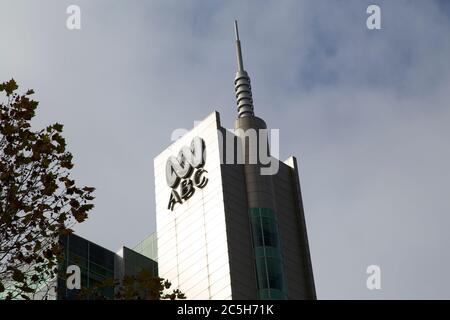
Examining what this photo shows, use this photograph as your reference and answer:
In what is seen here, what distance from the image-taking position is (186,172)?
91.5 metres

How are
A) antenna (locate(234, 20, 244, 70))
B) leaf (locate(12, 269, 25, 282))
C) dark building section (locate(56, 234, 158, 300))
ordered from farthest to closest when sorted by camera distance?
1. antenna (locate(234, 20, 244, 70))
2. dark building section (locate(56, 234, 158, 300))
3. leaf (locate(12, 269, 25, 282))

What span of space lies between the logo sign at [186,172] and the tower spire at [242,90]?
331 inches

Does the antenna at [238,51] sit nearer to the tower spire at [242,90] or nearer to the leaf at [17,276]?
the tower spire at [242,90]

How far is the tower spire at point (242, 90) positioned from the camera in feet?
324

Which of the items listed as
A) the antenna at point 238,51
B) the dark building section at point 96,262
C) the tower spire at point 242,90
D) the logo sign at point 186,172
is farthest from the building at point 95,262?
the antenna at point 238,51

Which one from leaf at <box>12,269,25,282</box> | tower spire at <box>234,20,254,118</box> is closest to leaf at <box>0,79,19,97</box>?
leaf at <box>12,269,25,282</box>

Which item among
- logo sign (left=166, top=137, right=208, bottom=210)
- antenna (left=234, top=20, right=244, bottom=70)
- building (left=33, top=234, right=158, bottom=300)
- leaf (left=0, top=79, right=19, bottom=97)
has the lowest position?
leaf (left=0, top=79, right=19, bottom=97)

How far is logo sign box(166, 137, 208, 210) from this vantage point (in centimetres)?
9038

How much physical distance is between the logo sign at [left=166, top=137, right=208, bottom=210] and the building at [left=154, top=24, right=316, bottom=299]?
0.10 metres

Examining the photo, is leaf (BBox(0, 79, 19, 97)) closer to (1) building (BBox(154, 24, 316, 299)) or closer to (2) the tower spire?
(1) building (BBox(154, 24, 316, 299))

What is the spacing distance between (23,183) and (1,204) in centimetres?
75

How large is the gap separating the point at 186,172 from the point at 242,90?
15.6 meters

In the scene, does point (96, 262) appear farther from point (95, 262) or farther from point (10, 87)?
point (10, 87)
